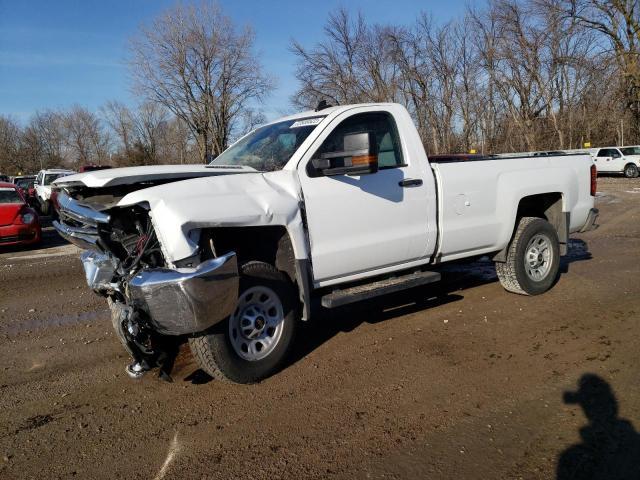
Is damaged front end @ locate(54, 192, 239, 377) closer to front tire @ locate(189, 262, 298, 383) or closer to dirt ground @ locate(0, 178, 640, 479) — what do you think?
front tire @ locate(189, 262, 298, 383)

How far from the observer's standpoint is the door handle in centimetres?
467

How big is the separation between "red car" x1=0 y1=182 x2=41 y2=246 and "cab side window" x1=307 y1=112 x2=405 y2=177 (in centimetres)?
962

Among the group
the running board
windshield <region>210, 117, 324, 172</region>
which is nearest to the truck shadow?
the running board

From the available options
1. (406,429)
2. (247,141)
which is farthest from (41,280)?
(406,429)

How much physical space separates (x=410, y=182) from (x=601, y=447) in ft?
8.53

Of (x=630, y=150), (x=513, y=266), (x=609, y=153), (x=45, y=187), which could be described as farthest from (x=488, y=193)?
(x=609, y=153)

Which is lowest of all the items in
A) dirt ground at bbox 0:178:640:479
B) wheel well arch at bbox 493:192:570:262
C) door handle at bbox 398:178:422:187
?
dirt ground at bbox 0:178:640:479

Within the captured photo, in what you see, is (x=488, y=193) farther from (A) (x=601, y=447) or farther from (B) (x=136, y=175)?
(B) (x=136, y=175)

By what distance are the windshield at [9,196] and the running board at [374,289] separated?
1019 centimetres

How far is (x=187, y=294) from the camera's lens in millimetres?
3148

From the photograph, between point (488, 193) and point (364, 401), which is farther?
point (488, 193)

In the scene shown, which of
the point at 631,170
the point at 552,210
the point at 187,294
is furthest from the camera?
the point at 631,170

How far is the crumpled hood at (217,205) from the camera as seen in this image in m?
3.30

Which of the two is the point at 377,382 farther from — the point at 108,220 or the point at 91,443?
the point at 108,220
